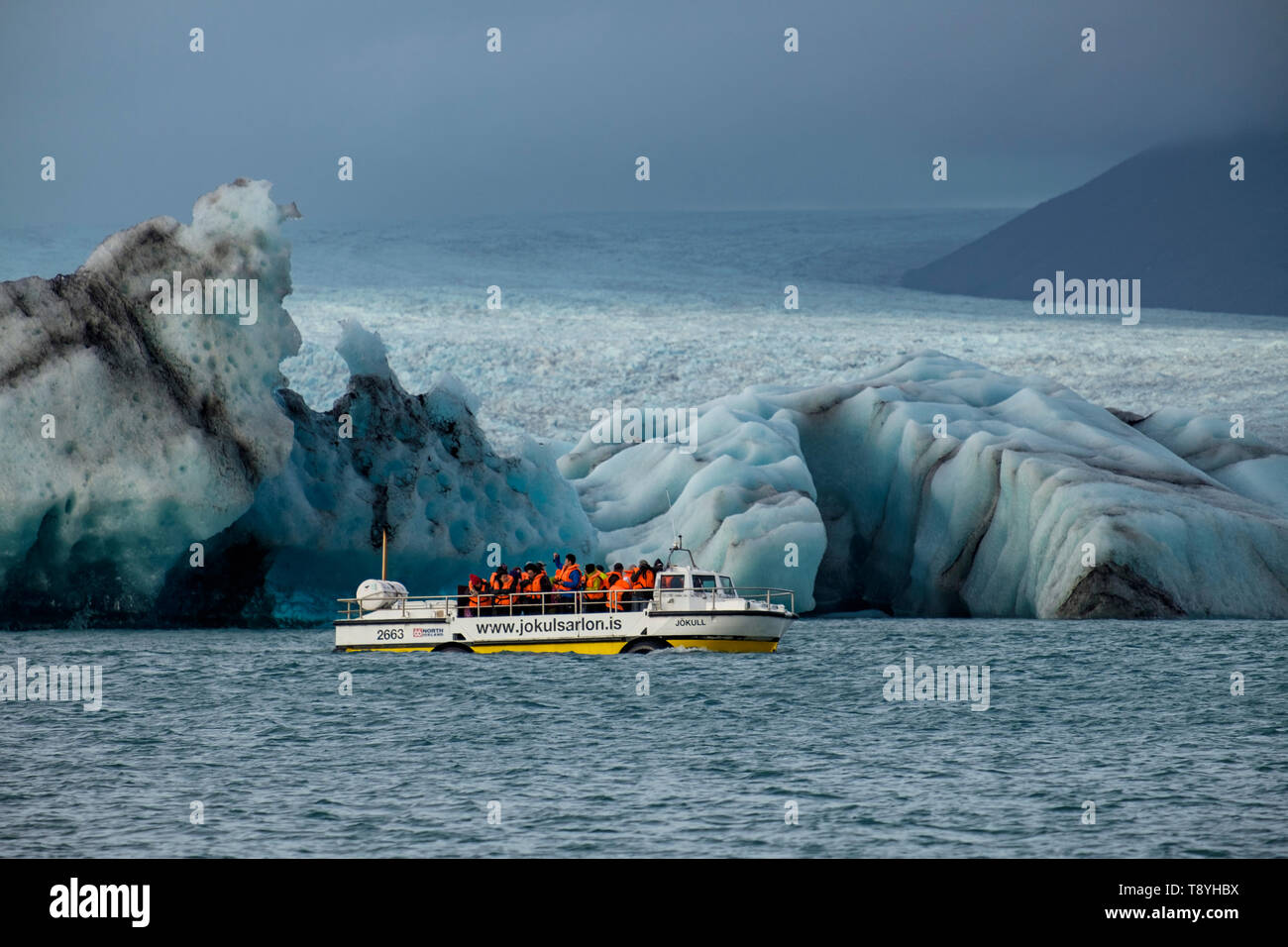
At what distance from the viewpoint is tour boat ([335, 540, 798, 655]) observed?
26.7 m

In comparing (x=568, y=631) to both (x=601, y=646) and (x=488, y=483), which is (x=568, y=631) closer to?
(x=601, y=646)

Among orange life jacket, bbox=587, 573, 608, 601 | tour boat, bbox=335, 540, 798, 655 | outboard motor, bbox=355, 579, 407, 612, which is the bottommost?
tour boat, bbox=335, 540, 798, 655

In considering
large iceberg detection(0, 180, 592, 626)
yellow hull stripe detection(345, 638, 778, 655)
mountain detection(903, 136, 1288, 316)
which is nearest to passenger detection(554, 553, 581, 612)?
yellow hull stripe detection(345, 638, 778, 655)

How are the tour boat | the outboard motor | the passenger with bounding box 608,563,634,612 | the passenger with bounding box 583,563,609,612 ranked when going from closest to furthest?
the tour boat
the passenger with bounding box 608,563,634,612
the passenger with bounding box 583,563,609,612
the outboard motor

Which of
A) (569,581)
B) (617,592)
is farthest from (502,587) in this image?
(617,592)

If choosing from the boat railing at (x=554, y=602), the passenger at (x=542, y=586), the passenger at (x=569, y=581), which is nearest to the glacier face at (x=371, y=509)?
the boat railing at (x=554, y=602)

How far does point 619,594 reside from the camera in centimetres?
2727

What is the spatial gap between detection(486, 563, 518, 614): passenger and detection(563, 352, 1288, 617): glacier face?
275 inches

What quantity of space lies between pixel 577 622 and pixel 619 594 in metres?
0.79

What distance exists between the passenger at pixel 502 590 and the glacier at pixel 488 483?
3.57m

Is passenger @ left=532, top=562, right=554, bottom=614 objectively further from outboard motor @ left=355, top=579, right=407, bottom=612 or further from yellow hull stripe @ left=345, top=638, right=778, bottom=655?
outboard motor @ left=355, top=579, right=407, bottom=612

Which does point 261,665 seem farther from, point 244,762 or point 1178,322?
point 1178,322

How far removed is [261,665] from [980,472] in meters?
16.4
